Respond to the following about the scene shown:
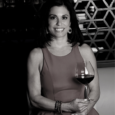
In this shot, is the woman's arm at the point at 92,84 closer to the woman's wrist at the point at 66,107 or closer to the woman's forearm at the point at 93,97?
the woman's forearm at the point at 93,97

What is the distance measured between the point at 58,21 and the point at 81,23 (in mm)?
766

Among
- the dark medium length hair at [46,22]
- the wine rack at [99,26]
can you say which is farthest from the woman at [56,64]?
the wine rack at [99,26]

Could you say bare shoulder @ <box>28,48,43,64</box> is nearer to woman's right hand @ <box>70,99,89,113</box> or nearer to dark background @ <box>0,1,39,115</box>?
woman's right hand @ <box>70,99,89,113</box>

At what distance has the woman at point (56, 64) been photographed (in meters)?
1.65

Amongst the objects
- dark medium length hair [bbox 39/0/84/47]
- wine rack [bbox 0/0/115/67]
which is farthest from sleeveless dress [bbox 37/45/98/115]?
wine rack [bbox 0/0/115/67]

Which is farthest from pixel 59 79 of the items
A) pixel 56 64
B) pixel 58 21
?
pixel 58 21

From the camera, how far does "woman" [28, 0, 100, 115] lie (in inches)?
65.0

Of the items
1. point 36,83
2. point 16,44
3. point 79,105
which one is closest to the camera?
point 79,105

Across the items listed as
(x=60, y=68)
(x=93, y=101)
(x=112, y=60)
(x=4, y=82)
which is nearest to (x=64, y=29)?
(x=60, y=68)

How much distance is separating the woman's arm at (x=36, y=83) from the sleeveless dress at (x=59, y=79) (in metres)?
0.04

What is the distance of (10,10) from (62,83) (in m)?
1.06

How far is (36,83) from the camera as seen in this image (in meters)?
1.66

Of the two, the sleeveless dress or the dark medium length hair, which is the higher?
the dark medium length hair

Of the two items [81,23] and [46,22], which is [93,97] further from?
[81,23]
